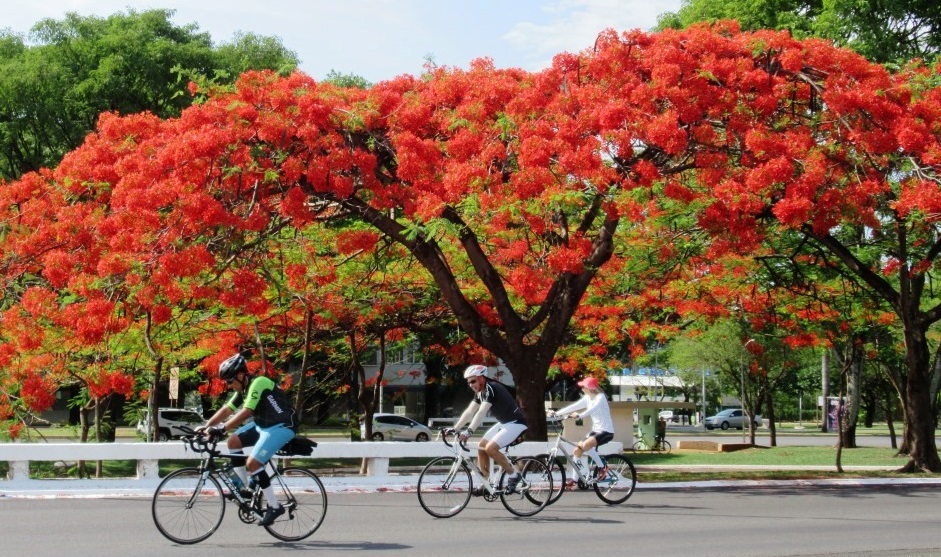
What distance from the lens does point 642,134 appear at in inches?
636

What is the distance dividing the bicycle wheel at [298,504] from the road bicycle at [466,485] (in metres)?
1.59

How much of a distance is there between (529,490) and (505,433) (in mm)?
682

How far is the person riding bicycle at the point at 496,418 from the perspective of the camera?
11.9 m

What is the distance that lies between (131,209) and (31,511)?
526cm

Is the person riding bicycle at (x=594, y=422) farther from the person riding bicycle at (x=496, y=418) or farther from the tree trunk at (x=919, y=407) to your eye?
the tree trunk at (x=919, y=407)

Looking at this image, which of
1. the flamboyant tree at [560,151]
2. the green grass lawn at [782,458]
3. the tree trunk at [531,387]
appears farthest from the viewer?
the green grass lawn at [782,458]

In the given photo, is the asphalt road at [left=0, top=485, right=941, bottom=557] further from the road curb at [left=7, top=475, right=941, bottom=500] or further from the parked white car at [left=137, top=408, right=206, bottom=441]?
the parked white car at [left=137, top=408, right=206, bottom=441]

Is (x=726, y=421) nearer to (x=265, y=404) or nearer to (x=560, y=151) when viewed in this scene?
(x=560, y=151)

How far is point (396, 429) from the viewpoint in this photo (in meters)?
47.2

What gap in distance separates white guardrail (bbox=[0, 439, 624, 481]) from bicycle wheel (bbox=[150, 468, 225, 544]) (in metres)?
2.69

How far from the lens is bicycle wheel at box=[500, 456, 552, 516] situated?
473 inches

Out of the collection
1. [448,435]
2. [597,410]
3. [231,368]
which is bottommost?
[448,435]

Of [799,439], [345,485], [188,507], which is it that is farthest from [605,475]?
[799,439]

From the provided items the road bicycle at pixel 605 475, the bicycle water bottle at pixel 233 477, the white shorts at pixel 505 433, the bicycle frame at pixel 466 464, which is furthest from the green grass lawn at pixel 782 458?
the bicycle water bottle at pixel 233 477
